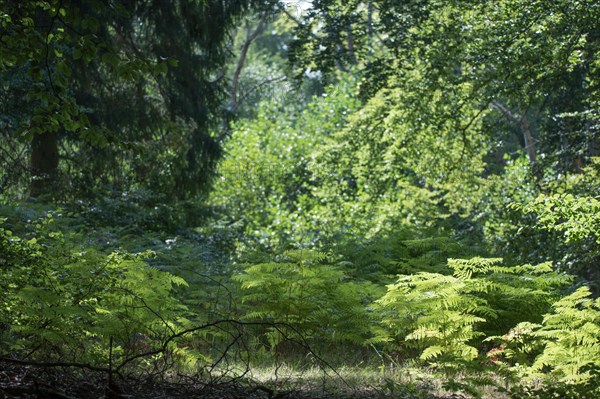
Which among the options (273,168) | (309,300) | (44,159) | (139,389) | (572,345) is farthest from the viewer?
(273,168)

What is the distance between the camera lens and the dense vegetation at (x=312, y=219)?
6.58m

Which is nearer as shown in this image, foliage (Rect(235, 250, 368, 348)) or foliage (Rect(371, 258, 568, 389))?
foliage (Rect(371, 258, 568, 389))

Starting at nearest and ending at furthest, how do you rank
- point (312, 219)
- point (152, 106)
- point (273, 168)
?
point (152, 106)
point (312, 219)
point (273, 168)

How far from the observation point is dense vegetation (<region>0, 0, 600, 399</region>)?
21.6 feet

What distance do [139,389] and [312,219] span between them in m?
18.3

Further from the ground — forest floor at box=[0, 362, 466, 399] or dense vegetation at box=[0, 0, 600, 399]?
dense vegetation at box=[0, 0, 600, 399]

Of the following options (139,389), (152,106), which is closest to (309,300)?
(139,389)

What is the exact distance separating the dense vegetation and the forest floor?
0.04m

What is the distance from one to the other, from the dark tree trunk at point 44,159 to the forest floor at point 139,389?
33.4ft

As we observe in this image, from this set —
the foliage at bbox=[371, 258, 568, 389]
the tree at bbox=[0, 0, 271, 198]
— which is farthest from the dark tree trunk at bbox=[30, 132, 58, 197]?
the foliage at bbox=[371, 258, 568, 389]

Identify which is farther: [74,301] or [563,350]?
[74,301]

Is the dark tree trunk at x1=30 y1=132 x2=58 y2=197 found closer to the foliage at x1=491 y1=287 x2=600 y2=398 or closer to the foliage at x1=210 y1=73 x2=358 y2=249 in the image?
the foliage at x1=210 y1=73 x2=358 y2=249

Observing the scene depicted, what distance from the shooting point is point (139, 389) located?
5.25m

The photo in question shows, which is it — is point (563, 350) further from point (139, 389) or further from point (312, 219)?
point (312, 219)
